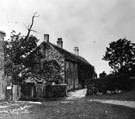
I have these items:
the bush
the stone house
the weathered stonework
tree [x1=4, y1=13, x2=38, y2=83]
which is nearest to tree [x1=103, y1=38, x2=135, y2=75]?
the stone house

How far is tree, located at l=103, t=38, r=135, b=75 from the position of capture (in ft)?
184

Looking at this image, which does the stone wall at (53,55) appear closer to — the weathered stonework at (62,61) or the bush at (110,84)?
the weathered stonework at (62,61)

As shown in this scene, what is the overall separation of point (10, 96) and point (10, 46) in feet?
20.5

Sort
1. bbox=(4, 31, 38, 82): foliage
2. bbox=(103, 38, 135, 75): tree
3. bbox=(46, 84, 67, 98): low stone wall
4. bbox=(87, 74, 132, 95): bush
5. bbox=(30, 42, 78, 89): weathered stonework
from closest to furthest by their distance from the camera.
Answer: bbox=(4, 31, 38, 82): foliage < bbox=(87, 74, 132, 95): bush < bbox=(46, 84, 67, 98): low stone wall < bbox=(30, 42, 78, 89): weathered stonework < bbox=(103, 38, 135, 75): tree

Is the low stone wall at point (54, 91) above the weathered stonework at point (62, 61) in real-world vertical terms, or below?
below

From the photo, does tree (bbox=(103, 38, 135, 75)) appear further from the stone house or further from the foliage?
the foliage

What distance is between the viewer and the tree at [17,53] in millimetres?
31906

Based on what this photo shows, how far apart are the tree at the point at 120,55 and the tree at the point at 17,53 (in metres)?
27.0

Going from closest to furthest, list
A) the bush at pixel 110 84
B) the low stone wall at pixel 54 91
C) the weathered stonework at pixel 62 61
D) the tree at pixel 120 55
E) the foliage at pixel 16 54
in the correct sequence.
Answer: the foliage at pixel 16 54, the bush at pixel 110 84, the low stone wall at pixel 54 91, the weathered stonework at pixel 62 61, the tree at pixel 120 55

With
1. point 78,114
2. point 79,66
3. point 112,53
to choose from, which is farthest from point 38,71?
point 112,53

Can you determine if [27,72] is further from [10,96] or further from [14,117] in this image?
[14,117]

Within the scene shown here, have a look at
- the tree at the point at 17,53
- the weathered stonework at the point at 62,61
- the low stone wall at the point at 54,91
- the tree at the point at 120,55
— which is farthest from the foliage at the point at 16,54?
the tree at the point at 120,55

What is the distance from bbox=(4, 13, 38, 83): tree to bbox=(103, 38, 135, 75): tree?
27.0 metres

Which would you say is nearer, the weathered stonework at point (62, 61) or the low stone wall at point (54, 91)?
the low stone wall at point (54, 91)
